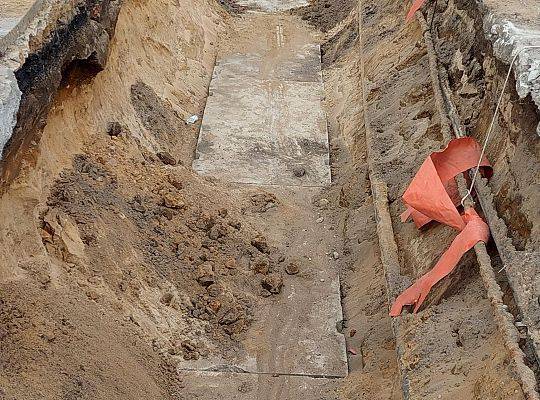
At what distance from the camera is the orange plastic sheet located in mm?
6094

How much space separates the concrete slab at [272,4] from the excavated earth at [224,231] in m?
4.61

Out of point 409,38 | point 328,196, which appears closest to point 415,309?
point 328,196

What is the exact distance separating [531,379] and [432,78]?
5.14 meters

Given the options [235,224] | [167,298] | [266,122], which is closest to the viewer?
[167,298]

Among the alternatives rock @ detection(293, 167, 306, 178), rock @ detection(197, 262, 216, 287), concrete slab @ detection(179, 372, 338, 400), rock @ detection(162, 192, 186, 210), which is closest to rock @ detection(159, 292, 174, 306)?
rock @ detection(197, 262, 216, 287)

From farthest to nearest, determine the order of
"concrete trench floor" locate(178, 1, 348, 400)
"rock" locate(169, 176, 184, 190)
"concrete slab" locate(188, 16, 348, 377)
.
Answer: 1. "rock" locate(169, 176, 184, 190)
2. "concrete slab" locate(188, 16, 348, 377)
3. "concrete trench floor" locate(178, 1, 348, 400)

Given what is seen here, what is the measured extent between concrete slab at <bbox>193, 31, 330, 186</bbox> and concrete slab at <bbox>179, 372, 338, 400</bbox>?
11.0 ft

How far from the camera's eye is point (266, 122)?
10750mm

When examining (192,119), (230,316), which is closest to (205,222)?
(230,316)

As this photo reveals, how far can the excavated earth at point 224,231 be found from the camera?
18.8 ft

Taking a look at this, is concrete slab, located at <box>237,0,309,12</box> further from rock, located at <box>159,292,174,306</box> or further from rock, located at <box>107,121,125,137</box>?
rock, located at <box>159,292,174,306</box>

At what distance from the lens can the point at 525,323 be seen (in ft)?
16.5

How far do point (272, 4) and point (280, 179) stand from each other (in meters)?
7.27

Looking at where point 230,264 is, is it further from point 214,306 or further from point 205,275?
point 214,306
